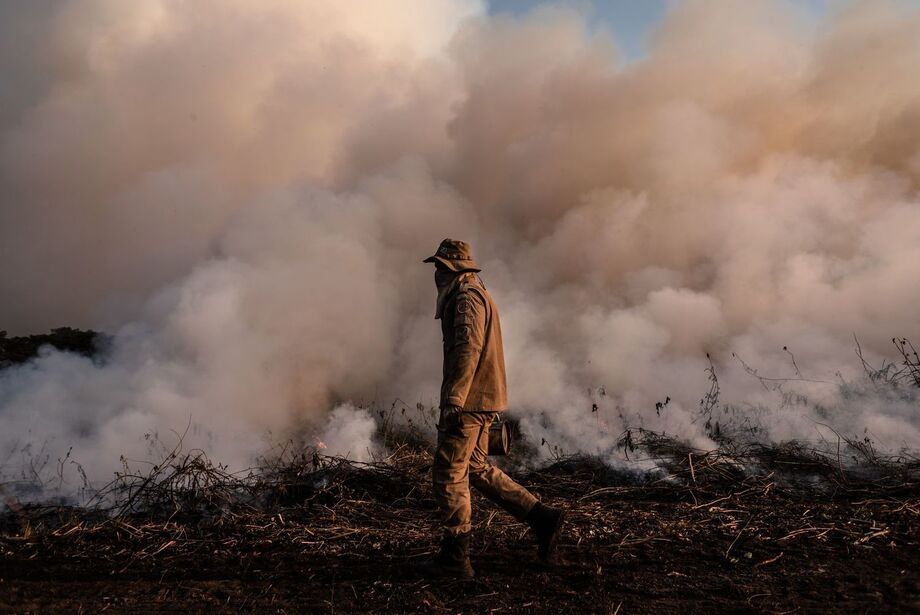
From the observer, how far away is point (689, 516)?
4.16 meters

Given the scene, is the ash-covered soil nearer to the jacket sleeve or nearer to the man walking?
the man walking

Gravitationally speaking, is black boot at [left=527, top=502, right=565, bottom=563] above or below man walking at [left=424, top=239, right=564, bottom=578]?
below

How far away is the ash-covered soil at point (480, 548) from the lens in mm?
2996

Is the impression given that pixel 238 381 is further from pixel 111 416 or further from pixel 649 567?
pixel 649 567

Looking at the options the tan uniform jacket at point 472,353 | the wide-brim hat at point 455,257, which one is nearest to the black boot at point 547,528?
the tan uniform jacket at point 472,353

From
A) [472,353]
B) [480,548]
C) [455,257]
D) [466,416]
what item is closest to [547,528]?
[480,548]

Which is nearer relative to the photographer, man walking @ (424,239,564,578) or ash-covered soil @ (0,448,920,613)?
ash-covered soil @ (0,448,920,613)

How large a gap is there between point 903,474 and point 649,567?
2575 millimetres

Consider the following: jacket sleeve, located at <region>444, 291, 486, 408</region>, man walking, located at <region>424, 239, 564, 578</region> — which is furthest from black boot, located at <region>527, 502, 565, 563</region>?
jacket sleeve, located at <region>444, 291, 486, 408</region>

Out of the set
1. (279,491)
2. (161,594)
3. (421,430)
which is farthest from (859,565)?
(421,430)

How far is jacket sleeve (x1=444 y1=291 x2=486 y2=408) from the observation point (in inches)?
128

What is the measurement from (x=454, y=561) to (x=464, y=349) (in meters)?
1.09

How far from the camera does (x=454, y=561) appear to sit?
10.5 feet

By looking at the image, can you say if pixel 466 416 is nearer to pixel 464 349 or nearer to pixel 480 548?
pixel 464 349
